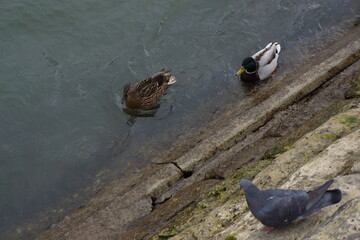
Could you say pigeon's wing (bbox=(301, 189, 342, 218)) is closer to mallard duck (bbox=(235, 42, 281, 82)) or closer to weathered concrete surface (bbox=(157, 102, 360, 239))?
weathered concrete surface (bbox=(157, 102, 360, 239))

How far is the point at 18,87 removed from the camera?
906 centimetres

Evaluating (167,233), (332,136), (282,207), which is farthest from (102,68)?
(282,207)

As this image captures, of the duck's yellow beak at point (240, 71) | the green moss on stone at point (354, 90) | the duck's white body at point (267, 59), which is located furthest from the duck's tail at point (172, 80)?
the green moss on stone at point (354, 90)

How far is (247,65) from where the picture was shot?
9.27 metres

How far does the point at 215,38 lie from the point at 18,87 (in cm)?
438

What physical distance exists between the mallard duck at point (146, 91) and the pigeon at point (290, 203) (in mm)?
5404

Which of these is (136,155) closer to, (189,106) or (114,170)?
(114,170)

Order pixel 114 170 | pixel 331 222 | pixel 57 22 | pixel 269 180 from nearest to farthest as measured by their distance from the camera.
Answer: pixel 331 222 → pixel 269 180 → pixel 114 170 → pixel 57 22

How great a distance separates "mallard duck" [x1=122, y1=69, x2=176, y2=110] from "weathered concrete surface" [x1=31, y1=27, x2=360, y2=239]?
60.5 inches

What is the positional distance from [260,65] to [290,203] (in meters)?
5.98

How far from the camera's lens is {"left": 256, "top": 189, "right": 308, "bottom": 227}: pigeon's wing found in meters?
3.44

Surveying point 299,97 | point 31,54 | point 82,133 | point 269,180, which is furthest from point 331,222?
point 31,54

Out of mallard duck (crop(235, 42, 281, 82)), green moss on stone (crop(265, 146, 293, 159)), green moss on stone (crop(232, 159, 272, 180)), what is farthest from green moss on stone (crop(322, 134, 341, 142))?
mallard duck (crop(235, 42, 281, 82))

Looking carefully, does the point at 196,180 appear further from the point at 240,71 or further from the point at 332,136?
the point at 240,71
